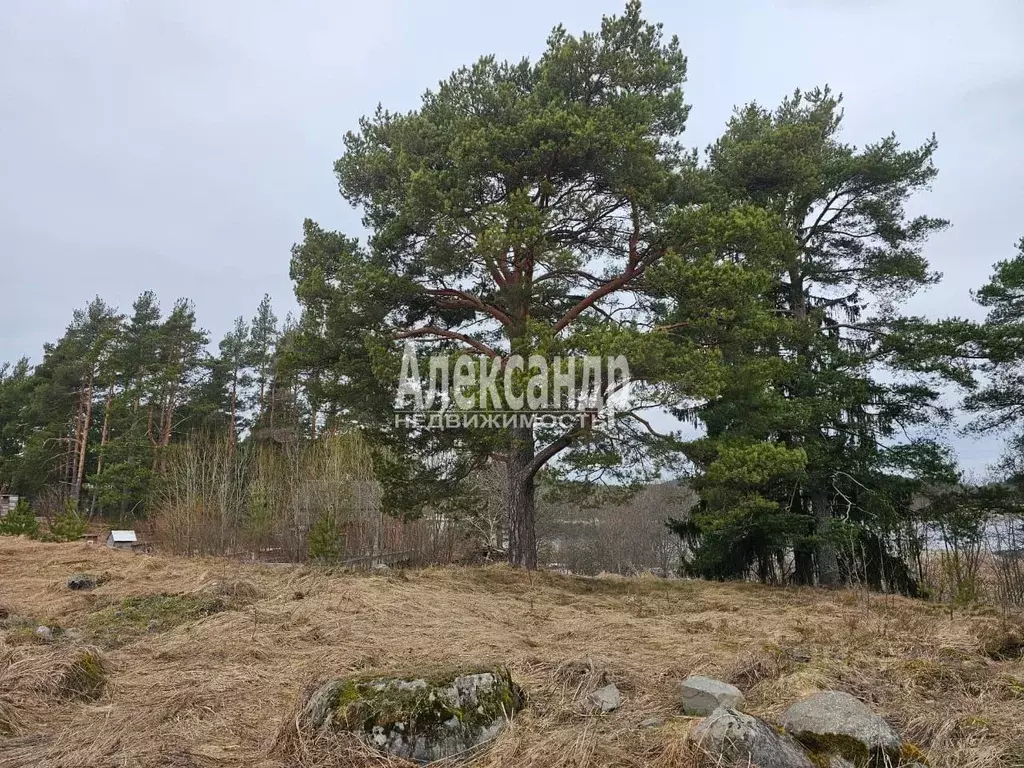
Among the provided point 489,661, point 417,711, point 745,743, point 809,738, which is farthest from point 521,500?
point 745,743

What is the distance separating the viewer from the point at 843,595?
10.1 metres

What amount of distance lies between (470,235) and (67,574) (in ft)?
25.0

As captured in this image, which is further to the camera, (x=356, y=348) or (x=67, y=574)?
(x=356, y=348)

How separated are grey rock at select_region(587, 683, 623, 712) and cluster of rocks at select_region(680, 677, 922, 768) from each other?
2.47 feet

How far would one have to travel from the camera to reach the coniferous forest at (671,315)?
31.3 ft

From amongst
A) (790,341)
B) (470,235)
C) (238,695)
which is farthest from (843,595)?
(238,695)

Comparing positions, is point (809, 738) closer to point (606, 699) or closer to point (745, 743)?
point (745, 743)

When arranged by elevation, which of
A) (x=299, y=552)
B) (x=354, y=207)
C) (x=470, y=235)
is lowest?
(x=299, y=552)

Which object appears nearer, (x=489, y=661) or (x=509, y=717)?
(x=509, y=717)

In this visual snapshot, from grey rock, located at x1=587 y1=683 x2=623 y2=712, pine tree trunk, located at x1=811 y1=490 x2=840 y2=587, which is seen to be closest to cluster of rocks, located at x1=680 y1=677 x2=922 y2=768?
grey rock, located at x1=587 y1=683 x2=623 y2=712

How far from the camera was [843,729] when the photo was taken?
2.76 meters

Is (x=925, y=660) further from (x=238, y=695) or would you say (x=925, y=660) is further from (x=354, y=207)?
(x=354, y=207)

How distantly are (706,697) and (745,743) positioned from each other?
2.66ft

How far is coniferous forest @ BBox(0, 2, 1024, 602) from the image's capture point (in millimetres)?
9547
